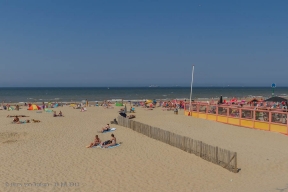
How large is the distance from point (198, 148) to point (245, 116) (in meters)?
8.86

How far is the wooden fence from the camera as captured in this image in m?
11.3

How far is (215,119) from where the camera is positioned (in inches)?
901

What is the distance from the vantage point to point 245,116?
20.6m

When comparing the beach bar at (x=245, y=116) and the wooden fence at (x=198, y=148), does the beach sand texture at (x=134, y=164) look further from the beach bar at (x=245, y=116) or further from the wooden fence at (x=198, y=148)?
the beach bar at (x=245, y=116)

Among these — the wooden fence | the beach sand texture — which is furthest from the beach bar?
the wooden fence

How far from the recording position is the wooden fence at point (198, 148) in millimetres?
11266

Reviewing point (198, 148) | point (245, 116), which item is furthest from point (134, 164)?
point (245, 116)

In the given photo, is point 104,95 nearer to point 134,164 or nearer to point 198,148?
point 198,148

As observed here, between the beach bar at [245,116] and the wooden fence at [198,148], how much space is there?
7.17 meters

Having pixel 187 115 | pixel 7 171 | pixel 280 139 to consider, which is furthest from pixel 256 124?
pixel 7 171

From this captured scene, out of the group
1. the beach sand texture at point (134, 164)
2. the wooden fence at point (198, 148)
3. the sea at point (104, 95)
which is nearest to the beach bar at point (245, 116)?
the beach sand texture at point (134, 164)

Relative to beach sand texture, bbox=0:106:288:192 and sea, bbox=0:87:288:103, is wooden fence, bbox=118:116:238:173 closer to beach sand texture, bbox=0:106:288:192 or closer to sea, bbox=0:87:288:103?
beach sand texture, bbox=0:106:288:192

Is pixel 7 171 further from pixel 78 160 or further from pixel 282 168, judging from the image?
pixel 282 168

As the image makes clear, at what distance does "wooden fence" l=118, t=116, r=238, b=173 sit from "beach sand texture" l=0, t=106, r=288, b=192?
0.88ft
